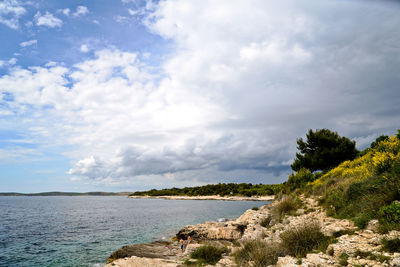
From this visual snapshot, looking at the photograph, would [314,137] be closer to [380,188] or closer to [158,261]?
[380,188]

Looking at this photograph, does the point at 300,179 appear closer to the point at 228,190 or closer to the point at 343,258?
the point at 343,258

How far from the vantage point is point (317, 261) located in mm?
6852

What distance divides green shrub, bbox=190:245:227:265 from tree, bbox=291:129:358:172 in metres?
32.0

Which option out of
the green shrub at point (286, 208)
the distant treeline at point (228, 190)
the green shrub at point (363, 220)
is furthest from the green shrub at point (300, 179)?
the distant treeline at point (228, 190)

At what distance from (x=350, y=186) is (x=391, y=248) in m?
6.94

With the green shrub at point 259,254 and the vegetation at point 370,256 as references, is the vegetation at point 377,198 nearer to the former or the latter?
the vegetation at point 370,256

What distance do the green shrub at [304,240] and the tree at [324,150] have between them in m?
32.7

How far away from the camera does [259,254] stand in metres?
8.42

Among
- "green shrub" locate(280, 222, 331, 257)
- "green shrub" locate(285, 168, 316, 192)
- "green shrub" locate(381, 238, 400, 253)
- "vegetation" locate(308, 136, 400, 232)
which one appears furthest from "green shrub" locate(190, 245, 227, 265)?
"green shrub" locate(285, 168, 316, 192)

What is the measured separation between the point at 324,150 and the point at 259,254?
3533cm

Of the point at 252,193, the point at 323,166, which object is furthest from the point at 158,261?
the point at 252,193

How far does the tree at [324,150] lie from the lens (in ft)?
124

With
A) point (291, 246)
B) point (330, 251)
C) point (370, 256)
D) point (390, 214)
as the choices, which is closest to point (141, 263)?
point (291, 246)

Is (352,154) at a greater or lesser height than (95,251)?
greater
